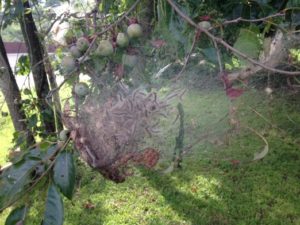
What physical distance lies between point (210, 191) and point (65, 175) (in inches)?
111

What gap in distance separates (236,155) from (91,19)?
2589 mm

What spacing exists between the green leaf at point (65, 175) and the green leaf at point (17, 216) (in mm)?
100

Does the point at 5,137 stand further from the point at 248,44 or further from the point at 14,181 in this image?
the point at 248,44

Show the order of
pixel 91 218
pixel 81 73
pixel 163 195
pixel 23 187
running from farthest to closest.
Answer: pixel 163 195 < pixel 91 218 < pixel 81 73 < pixel 23 187

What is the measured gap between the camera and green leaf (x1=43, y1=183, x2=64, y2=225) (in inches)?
37.2

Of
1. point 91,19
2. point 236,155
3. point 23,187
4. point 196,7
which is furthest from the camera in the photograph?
point 236,155

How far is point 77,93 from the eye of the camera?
135 cm

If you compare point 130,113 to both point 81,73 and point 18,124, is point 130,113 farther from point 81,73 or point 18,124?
point 18,124

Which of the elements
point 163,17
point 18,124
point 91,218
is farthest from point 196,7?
point 91,218

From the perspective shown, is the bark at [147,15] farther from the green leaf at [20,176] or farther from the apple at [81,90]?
the green leaf at [20,176]

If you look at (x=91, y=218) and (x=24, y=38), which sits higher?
(x=24, y=38)

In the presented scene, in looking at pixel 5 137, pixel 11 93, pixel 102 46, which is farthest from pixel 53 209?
pixel 5 137

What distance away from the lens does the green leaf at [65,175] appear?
991mm

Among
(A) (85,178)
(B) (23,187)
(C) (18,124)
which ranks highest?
(B) (23,187)
